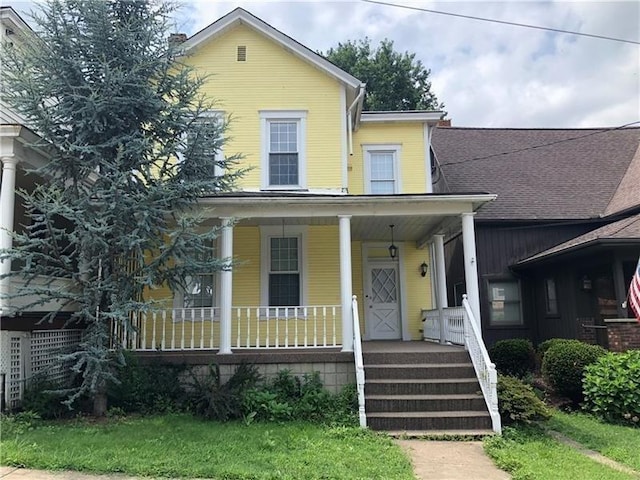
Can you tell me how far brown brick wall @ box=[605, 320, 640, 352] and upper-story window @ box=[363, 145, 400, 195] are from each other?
5644mm

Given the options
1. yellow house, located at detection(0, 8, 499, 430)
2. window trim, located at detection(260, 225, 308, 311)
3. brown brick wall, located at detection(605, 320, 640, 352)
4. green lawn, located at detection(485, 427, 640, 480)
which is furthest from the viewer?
window trim, located at detection(260, 225, 308, 311)

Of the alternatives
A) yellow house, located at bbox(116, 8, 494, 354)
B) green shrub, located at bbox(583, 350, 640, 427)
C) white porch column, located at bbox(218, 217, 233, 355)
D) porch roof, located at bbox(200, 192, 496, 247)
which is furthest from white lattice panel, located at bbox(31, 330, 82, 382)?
green shrub, located at bbox(583, 350, 640, 427)

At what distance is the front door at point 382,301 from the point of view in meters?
11.7

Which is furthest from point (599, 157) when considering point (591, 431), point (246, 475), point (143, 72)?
point (246, 475)

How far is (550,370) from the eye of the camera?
8.90m

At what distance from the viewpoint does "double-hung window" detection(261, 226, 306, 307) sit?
418 inches

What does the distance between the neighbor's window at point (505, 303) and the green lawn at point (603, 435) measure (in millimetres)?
5068

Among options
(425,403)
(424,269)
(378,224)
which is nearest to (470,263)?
→ (378,224)

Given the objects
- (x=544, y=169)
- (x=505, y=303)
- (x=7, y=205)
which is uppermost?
(x=544, y=169)

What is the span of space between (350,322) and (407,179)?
202 inches

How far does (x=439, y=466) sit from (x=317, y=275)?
18.6ft

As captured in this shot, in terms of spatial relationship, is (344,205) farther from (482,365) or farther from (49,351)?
(49,351)

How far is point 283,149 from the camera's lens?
1106 centimetres

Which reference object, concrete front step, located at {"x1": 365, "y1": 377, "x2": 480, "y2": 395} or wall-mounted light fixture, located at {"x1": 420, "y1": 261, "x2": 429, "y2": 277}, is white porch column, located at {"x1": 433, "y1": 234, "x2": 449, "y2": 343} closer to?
wall-mounted light fixture, located at {"x1": 420, "y1": 261, "x2": 429, "y2": 277}
